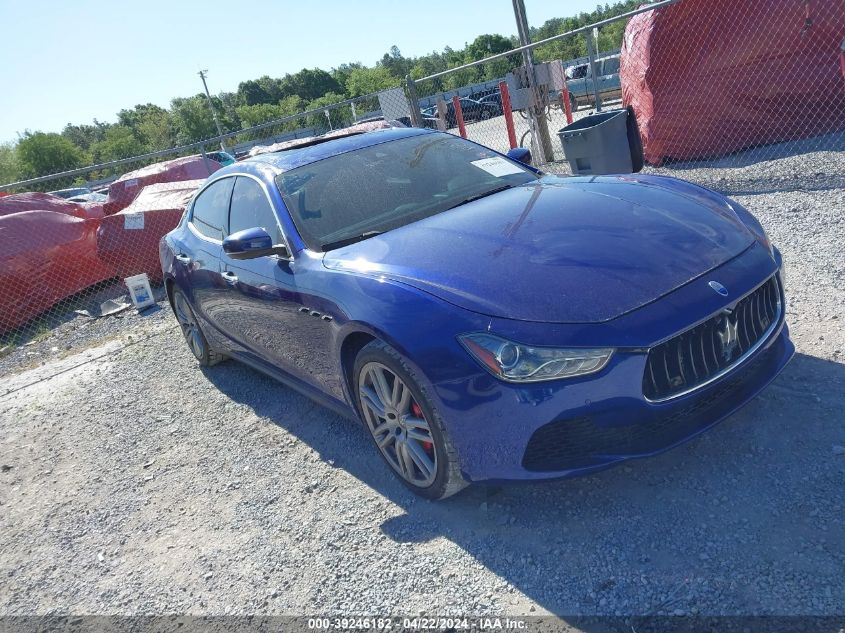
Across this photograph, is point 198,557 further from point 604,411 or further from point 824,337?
point 824,337

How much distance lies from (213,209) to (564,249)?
285cm

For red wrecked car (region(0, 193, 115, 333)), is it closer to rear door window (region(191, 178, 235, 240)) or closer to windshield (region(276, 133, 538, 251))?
rear door window (region(191, 178, 235, 240))

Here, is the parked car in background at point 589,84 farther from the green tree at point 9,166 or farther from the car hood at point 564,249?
the green tree at point 9,166

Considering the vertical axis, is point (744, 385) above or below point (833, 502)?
above

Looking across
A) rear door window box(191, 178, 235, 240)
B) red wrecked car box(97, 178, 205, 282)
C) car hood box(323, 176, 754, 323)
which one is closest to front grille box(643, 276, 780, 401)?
car hood box(323, 176, 754, 323)

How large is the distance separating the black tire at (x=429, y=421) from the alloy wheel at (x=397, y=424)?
0.02 m

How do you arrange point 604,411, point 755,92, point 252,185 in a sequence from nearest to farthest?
point 604,411, point 252,185, point 755,92

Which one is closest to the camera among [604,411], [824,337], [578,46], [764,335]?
[604,411]

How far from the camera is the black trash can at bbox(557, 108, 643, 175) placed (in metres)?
6.99

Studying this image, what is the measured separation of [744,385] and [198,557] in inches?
103

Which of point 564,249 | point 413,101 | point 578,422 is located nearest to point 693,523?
point 578,422

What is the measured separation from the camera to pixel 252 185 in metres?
4.07

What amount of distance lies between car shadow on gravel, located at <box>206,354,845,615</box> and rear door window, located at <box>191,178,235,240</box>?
212 centimetres

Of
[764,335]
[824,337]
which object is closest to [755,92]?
[824,337]
